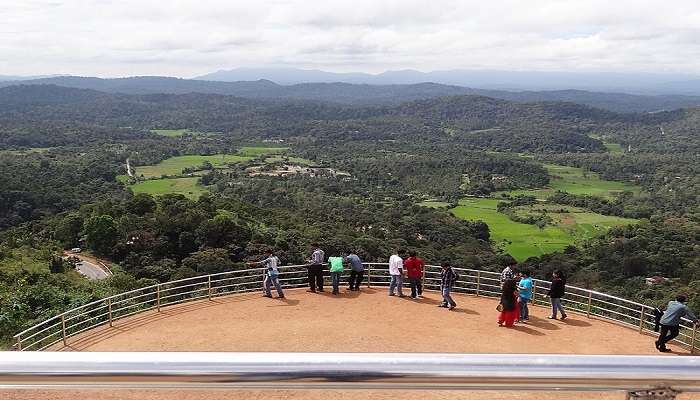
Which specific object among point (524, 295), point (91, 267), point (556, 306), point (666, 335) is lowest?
point (91, 267)

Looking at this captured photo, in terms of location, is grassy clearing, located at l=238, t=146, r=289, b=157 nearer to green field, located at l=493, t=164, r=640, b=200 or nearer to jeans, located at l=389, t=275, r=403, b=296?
green field, located at l=493, t=164, r=640, b=200

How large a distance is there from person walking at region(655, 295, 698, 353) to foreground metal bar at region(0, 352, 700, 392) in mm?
8878

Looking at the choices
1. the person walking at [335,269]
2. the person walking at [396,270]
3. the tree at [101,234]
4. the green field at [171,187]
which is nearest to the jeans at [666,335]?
the person walking at [396,270]

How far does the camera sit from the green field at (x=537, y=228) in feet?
198

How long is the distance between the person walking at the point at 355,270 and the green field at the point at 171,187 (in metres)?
73.7

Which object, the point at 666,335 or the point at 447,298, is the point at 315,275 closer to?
the point at 447,298

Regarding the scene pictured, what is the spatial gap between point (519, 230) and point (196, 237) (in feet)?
150

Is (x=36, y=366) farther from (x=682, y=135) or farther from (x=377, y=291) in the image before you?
(x=682, y=135)

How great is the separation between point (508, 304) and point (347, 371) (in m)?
9.74

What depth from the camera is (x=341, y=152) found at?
543 ft

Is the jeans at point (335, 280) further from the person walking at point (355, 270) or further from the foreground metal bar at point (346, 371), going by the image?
the foreground metal bar at point (346, 371)

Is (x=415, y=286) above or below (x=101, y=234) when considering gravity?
above

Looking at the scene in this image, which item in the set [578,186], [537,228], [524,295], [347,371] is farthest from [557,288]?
[578,186]

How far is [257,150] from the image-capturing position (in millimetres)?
161125
